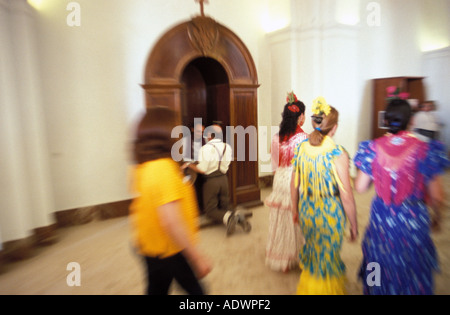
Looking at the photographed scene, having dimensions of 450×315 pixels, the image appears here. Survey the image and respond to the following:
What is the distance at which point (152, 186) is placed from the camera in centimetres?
141

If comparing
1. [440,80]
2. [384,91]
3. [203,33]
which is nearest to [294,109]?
[203,33]

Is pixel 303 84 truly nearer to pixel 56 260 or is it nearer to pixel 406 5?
pixel 406 5

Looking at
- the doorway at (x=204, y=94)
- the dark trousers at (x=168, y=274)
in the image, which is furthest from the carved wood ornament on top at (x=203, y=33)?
the dark trousers at (x=168, y=274)

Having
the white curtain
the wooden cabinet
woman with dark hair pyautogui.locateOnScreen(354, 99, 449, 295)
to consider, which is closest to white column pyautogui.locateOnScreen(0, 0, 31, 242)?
the white curtain

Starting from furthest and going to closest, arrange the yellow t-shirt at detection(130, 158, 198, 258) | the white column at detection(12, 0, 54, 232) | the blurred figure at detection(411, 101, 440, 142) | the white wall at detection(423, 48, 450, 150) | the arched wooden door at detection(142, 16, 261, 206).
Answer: the white wall at detection(423, 48, 450, 150) → the blurred figure at detection(411, 101, 440, 142) → the arched wooden door at detection(142, 16, 261, 206) → the white column at detection(12, 0, 54, 232) → the yellow t-shirt at detection(130, 158, 198, 258)

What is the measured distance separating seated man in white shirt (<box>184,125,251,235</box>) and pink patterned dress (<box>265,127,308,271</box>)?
93cm

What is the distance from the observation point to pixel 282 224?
282 cm

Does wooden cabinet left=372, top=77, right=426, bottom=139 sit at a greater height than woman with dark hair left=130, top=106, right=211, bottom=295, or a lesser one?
greater

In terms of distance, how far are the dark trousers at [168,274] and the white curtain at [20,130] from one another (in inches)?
103

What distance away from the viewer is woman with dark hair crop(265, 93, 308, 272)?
2.72m

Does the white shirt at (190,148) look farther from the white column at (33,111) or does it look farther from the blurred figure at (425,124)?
the blurred figure at (425,124)

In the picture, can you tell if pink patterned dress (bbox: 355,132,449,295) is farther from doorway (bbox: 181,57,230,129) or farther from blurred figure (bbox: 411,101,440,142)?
blurred figure (bbox: 411,101,440,142)

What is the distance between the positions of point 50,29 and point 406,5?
876cm
